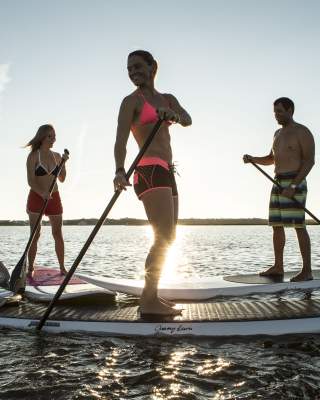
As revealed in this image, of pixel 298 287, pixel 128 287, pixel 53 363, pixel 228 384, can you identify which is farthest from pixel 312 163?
pixel 53 363

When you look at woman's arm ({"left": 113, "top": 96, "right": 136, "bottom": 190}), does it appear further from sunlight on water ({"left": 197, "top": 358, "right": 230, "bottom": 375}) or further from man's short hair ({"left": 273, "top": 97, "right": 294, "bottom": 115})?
man's short hair ({"left": 273, "top": 97, "right": 294, "bottom": 115})

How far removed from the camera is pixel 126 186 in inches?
185

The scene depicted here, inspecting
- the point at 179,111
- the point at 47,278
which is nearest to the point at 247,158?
the point at 179,111

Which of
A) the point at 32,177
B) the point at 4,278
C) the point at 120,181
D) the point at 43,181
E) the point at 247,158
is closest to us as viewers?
the point at 120,181

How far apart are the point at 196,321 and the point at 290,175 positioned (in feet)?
11.6

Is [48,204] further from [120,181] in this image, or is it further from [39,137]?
[120,181]

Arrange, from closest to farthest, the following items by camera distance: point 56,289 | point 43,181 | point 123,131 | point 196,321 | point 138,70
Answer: point 123,131 → point 138,70 → point 196,321 → point 56,289 → point 43,181

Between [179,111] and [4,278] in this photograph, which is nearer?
[179,111]

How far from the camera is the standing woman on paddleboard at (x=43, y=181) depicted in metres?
8.25

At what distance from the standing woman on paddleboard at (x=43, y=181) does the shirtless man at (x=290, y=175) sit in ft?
12.9

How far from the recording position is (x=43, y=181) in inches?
329

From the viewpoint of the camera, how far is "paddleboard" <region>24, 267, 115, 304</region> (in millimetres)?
6455

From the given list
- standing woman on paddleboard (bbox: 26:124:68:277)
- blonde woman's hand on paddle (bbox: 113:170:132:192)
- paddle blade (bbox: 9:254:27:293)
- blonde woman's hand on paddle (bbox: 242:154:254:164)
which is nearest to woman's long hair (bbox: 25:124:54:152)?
standing woman on paddleboard (bbox: 26:124:68:277)

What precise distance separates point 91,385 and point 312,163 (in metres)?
5.20
